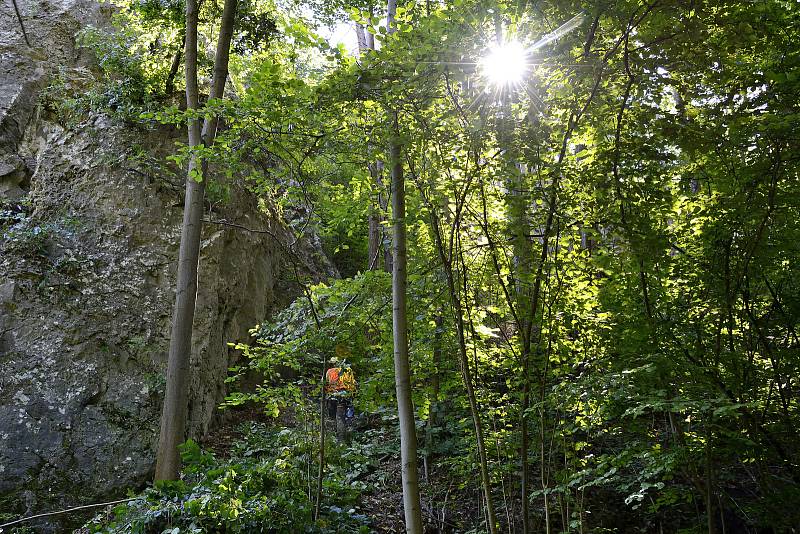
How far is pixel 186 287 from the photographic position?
5477mm

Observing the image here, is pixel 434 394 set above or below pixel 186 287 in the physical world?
below

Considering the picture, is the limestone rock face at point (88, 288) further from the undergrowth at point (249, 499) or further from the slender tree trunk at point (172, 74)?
the undergrowth at point (249, 499)

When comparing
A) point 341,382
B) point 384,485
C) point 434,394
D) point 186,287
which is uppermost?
point 186,287

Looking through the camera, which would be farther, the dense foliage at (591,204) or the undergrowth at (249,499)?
the undergrowth at (249,499)

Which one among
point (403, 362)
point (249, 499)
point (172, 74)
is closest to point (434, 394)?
point (403, 362)

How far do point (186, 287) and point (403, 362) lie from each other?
279cm

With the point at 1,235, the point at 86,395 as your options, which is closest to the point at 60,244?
the point at 1,235

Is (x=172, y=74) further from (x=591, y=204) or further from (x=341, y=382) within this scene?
(x=591, y=204)

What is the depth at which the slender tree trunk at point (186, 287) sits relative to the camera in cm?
520

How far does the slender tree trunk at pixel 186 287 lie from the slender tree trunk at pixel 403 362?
7.24 ft

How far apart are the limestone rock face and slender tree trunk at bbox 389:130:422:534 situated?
3733 mm

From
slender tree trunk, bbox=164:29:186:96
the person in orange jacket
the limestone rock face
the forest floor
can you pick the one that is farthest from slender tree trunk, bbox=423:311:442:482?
slender tree trunk, bbox=164:29:186:96

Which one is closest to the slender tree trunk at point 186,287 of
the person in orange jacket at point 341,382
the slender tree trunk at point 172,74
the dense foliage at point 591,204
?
the dense foliage at point 591,204

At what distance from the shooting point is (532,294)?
3781mm
